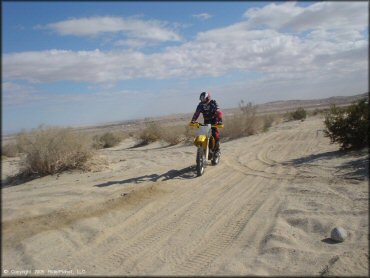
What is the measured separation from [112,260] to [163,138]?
17.5 metres

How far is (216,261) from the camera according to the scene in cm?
537

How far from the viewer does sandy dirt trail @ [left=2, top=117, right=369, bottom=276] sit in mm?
5309

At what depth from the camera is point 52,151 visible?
12.1 m

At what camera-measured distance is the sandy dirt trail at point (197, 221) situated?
5.31m

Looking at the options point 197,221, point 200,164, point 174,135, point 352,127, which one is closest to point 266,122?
point 174,135

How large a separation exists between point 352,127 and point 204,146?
4364 mm

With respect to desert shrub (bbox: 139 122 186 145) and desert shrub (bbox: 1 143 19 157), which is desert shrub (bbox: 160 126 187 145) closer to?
desert shrub (bbox: 139 122 186 145)

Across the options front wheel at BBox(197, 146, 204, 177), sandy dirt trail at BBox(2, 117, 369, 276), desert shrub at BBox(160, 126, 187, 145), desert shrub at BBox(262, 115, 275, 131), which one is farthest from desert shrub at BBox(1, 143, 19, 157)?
desert shrub at BBox(262, 115, 275, 131)

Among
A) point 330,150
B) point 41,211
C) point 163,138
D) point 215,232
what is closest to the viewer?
point 215,232

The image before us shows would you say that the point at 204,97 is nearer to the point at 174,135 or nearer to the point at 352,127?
the point at 352,127

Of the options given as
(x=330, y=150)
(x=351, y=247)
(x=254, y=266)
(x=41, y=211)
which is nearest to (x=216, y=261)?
(x=254, y=266)

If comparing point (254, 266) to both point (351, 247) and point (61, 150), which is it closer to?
point (351, 247)

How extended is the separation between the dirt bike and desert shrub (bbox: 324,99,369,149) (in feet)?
11.8

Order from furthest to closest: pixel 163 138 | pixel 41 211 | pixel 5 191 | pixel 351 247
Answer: pixel 163 138
pixel 5 191
pixel 41 211
pixel 351 247
